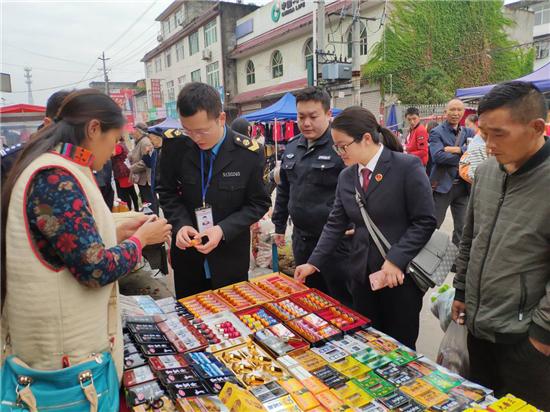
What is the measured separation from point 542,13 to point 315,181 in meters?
31.0

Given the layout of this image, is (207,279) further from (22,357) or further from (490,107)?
(490,107)

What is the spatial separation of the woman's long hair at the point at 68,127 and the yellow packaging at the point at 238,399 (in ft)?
2.30

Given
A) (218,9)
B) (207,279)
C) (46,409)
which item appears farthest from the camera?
(218,9)

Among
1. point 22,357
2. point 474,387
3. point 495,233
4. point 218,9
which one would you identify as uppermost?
point 218,9

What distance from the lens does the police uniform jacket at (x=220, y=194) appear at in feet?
7.20

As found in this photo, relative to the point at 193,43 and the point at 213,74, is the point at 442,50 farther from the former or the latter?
the point at 193,43

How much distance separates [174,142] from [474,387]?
1.81 m

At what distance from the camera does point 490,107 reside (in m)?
1.40

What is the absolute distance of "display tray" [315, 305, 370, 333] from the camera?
165 centimetres

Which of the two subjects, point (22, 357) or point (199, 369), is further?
point (199, 369)

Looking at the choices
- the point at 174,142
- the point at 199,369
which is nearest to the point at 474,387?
the point at 199,369

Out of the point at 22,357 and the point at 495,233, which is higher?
the point at 495,233

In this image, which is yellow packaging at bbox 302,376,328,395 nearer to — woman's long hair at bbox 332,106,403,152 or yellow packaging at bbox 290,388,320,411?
yellow packaging at bbox 290,388,320,411

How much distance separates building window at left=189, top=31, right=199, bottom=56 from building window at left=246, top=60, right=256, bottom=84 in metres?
5.51
